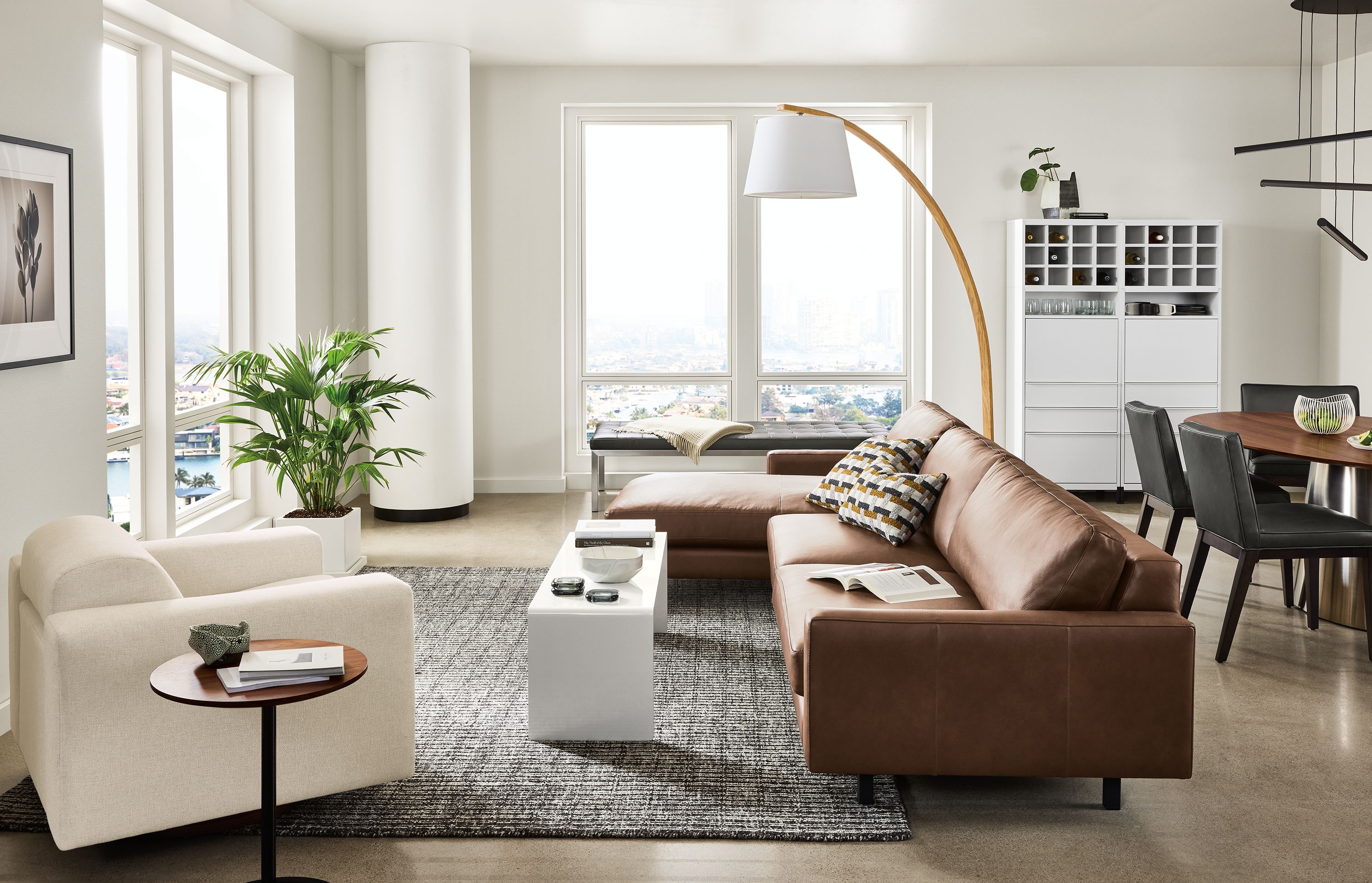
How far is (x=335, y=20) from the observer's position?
5855 mm

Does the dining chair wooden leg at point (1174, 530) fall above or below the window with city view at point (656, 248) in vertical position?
below

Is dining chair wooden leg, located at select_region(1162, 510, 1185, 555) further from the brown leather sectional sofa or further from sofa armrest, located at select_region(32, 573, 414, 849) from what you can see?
sofa armrest, located at select_region(32, 573, 414, 849)

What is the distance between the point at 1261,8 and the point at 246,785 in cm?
596

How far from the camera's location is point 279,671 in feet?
6.81

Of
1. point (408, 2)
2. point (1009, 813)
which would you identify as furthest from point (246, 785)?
point (408, 2)

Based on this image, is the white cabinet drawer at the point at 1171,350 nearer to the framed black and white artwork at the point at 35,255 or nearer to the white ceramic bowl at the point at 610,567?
the white ceramic bowl at the point at 610,567

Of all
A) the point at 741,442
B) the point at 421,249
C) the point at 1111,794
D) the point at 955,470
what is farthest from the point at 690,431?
the point at 1111,794

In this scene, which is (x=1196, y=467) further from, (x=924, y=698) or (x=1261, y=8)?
→ (x=1261, y=8)

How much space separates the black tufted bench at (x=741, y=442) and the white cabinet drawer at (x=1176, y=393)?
5.38 ft

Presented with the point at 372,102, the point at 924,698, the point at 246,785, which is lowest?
the point at 246,785

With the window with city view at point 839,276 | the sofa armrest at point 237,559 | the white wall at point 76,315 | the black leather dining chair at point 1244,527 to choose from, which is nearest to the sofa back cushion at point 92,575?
the sofa armrest at point 237,559

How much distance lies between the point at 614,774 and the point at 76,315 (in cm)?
245

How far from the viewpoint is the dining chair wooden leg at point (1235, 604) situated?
388 cm

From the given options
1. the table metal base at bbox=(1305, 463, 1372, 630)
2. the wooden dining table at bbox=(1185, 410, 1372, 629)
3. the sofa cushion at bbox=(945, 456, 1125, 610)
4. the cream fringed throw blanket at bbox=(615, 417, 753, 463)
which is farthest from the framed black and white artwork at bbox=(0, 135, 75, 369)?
the table metal base at bbox=(1305, 463, 1372, 630)
